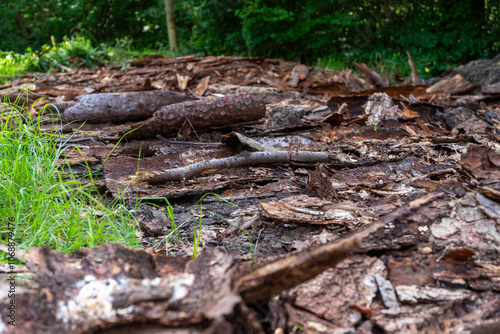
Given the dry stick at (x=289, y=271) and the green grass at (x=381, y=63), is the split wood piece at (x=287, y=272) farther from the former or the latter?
the green grass at (x=381, y=63)

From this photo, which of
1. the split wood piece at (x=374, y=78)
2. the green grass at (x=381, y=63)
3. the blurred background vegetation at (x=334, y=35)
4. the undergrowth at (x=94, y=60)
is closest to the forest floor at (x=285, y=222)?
the split wood piece at (x=374, y=78)

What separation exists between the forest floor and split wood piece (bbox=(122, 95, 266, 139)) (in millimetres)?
14

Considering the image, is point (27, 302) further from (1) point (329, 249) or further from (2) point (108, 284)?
(1) point (329, 249)

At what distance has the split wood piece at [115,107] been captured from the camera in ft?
12.6

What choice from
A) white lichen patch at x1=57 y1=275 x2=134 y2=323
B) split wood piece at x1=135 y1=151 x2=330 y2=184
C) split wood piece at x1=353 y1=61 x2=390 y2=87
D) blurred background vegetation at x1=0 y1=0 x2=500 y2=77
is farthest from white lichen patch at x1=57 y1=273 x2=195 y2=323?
blurred background vegetation at x1=0 y1=0 x2=500 y2=77

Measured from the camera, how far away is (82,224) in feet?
6.66

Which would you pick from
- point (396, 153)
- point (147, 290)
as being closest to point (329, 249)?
point (147, 290)

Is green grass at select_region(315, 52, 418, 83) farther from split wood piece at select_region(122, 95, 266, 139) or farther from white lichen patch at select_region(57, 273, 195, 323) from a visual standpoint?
white lichen patch at select_region(57, 273, 195, 323)

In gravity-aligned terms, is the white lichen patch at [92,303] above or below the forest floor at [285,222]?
above

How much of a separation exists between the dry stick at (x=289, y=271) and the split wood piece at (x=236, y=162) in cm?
162

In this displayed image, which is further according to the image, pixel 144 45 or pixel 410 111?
pixel 144 45

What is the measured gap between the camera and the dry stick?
1.21 meters

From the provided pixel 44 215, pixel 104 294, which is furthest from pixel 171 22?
pixel 104 294

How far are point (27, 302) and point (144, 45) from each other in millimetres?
13241
